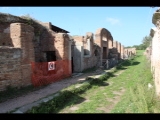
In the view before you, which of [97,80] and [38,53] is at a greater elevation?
[38,53]

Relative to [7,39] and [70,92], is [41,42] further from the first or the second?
[70,92]

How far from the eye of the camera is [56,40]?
16.1 meters

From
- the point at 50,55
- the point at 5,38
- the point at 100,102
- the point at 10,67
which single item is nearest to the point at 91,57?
the point at 50,55

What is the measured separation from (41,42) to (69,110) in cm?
965

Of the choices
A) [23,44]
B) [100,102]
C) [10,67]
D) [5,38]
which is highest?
[5,38]

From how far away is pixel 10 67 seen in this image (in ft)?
33.2

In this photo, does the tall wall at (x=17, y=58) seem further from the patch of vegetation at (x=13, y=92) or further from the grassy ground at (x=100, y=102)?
the grassy ground at (x=100, y=102)

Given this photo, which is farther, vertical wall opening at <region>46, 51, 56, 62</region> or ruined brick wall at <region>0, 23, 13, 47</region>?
vertical wall opening at <region>46, 51, 56, 62</region>

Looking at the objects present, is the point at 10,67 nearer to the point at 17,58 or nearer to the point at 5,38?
the point at 17,58

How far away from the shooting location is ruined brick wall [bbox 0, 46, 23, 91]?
31.7 ft

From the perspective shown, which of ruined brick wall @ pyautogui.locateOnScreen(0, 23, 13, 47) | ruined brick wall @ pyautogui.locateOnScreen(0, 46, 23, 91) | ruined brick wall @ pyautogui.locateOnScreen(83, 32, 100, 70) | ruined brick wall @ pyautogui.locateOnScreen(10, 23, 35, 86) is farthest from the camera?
ruined brick wall @ pyautogui.locateOnScreen(83, 32, 100, 70)

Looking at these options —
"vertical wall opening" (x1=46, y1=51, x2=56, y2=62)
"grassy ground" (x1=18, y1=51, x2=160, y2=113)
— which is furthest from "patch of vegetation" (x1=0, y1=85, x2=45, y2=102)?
"vertical wall opening" (x1=46, y1=51, x2=56, y2=62)

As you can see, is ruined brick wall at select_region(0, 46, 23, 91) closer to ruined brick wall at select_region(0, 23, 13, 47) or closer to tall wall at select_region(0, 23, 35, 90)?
tall wall at select_region(0, 23, 35, 90)
